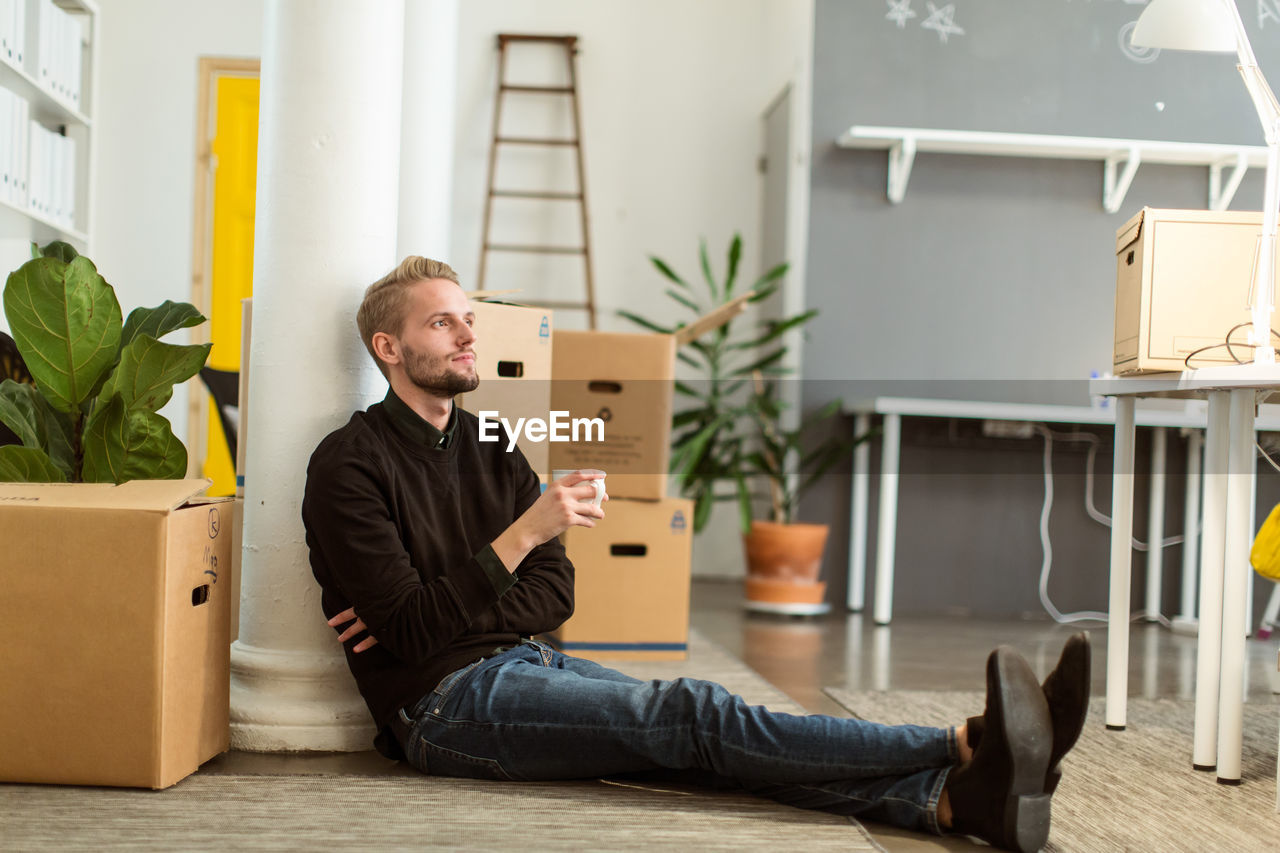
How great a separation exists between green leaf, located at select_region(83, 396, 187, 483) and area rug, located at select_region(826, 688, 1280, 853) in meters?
1.42

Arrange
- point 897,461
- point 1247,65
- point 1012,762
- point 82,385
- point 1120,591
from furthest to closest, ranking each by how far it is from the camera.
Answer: point 897,461
point 1120,591
point 1247,65
point 82,385
point 1012,762

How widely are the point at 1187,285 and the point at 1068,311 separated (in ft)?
7.54

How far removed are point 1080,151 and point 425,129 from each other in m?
2.41

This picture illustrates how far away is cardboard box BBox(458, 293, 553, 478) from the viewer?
8.28ft

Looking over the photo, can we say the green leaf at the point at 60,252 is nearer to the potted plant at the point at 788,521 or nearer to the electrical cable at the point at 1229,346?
the electrical cable at the point at 1229,346

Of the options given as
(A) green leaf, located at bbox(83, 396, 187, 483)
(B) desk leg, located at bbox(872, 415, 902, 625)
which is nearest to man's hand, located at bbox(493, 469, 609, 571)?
(A) green leaf, located at bbox(83, 396, 187, 483)

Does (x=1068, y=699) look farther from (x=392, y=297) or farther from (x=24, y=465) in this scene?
(x=24, y=465)

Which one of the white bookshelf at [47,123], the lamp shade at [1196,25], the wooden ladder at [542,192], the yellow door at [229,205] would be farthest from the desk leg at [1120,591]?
the yellow door at [229,205]

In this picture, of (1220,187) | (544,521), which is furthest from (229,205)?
(1220,187)

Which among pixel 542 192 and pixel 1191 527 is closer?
pixel 1191 527

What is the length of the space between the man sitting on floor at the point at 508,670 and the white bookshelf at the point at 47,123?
8.25 feet

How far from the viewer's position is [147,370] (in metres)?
1.74

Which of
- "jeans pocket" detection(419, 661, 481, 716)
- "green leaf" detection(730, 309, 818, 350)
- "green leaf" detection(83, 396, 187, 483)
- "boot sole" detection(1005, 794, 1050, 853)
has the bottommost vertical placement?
"boot sole" detection(1005, 794, 1050, 853)

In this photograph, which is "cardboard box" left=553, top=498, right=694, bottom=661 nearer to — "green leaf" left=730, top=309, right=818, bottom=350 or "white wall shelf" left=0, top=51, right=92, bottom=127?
"green leaf" left=730, top=309, right=818, bottom=350
